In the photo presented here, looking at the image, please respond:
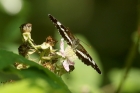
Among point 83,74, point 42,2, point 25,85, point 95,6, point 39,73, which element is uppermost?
point 95,6

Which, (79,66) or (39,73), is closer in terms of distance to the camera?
(39,73)

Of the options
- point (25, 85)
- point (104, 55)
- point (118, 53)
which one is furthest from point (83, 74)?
point (118, 53)

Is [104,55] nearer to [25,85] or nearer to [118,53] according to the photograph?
[118,53]

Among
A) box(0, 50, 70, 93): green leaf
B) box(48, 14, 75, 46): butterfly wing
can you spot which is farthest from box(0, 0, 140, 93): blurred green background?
box(0, 50, 70, 93): green leaf

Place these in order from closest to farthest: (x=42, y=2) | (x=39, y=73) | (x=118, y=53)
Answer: (x=39, y=73) < (x=42, y=2) < (x=118, y=53)

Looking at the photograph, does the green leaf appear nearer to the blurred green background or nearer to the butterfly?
the butterfly

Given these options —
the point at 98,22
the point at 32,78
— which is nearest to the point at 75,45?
the point at 32,78

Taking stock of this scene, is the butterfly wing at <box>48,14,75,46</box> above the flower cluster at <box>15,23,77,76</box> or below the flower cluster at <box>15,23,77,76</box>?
above

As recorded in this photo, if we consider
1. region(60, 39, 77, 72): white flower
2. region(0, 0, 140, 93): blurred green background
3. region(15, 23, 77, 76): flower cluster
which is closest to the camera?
region(15, 23, 77, 76): flower cluster

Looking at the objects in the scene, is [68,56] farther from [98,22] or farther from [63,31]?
[98,22]
